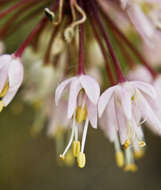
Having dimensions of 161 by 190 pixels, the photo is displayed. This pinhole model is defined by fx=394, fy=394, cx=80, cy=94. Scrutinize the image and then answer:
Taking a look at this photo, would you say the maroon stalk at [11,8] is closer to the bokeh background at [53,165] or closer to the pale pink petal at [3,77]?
the pale pink petal at [3,77]

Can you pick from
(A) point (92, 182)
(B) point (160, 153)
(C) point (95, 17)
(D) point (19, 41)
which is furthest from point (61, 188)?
(C) point (95, 17)

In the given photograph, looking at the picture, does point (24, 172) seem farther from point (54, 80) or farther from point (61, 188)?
point (54, 80)

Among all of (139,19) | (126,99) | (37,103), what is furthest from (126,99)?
(37,103)

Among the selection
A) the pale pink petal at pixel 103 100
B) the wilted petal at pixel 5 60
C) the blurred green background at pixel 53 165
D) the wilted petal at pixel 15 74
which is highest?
the wilted petal at pixel 5 60

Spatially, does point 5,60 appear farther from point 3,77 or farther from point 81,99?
point 81,99

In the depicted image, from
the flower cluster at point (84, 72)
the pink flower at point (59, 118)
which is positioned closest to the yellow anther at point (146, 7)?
the flower cluster at point (84, 72)

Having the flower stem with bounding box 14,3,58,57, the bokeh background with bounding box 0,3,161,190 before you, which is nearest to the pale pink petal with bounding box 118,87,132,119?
the flower stem with bounding box 14,3,58,57
